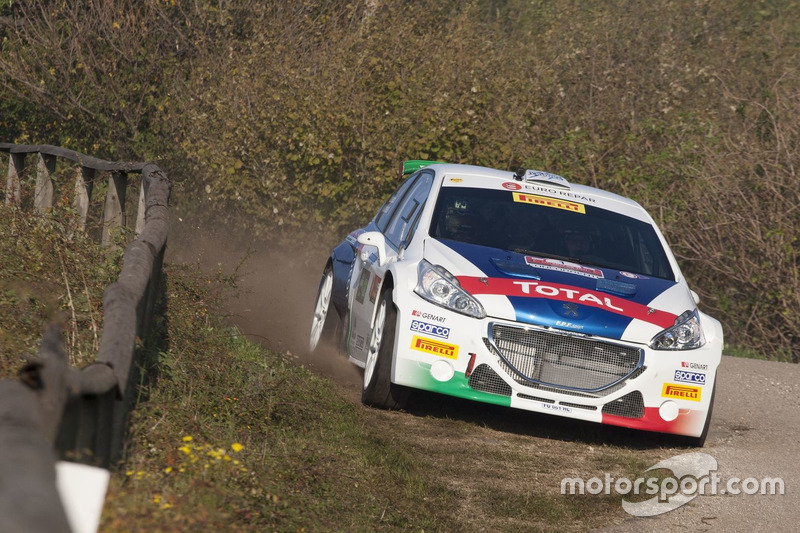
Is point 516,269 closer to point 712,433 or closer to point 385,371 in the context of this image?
point 385,371

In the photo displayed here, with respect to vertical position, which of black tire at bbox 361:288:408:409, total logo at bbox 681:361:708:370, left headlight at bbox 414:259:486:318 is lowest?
black tire at bbox 361:288:408:409

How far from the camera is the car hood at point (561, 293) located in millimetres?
7219

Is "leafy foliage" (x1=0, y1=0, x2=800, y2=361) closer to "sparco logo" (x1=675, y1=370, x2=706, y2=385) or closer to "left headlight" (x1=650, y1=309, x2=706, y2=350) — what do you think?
"left headlight" (x1=650, y1=309, x2=706, y2=350)

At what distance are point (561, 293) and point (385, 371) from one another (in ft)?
3.79

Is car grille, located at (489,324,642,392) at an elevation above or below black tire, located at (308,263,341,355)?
above

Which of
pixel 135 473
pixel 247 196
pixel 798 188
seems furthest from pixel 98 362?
pixel 247 196

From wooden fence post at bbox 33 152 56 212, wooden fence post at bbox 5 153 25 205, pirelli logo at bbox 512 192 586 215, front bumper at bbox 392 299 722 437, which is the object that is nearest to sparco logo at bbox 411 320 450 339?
front bumper at bbox 392 299 722 437

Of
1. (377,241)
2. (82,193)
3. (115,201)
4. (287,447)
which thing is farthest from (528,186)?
(82,193)

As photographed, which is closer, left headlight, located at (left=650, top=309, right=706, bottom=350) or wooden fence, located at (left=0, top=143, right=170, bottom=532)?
wooden fence, located at (left=0, top=143, right=170, bottom=532)

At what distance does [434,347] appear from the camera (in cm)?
729

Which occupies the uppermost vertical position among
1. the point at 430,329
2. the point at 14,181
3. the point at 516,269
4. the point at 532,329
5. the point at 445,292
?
the point at 516,269

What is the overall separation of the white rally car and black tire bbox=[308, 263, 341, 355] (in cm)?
125

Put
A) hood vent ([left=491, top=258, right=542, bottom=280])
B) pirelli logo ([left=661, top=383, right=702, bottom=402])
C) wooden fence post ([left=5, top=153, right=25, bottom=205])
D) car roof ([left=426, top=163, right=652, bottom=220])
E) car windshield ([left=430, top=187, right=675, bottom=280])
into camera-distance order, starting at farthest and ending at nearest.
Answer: wooden fence post ([left=5, top=153, right=25, bottom=205]) → car roof ([left=426, top=163, right=652, bottom=220]) → car windshield ([left=430, top=187, right=675, bottom=280]) → hood vent ([left=491, top=258, right=542, bottom=280]) → pirelli logo ([left=661, top=383, right=702, bottom=402])

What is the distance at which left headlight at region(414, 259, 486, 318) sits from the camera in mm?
7270
